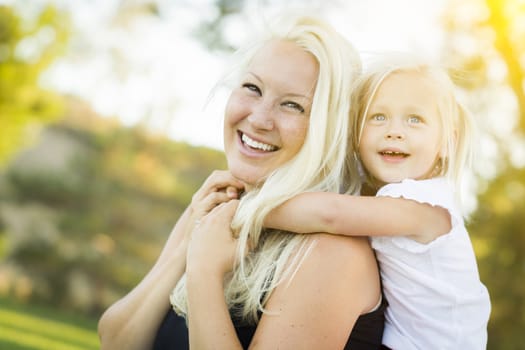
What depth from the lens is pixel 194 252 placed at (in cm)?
209

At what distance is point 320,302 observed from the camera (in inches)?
71.8

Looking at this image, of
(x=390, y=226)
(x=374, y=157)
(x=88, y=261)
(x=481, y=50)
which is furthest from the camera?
(x=88, y=261)

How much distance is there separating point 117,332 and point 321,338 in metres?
0.92

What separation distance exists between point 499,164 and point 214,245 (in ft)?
23.5

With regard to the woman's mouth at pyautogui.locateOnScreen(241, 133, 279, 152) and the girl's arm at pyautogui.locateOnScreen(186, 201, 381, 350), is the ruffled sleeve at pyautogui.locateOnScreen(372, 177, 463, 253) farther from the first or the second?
the woman's mouth at pyautogui.locateOnScreen(241, 133, 279, 152)

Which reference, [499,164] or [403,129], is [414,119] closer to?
[403,129]

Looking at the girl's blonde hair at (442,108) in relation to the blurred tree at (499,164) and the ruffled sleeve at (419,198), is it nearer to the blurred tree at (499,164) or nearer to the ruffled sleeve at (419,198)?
the ruffled sleeve at (419,198)

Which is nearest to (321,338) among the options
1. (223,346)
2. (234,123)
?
(223,346)

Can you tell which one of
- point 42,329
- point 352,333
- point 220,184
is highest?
point 220,184

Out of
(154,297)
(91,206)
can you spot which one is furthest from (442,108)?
(91,206)

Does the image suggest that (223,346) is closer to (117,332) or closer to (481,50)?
(117,332)

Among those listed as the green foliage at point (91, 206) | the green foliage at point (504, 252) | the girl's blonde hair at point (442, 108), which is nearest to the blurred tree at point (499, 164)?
the green foliage at point (504, 252)

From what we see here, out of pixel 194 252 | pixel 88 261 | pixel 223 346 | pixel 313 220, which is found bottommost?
pixel 88 261

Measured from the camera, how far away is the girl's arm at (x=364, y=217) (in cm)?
193
